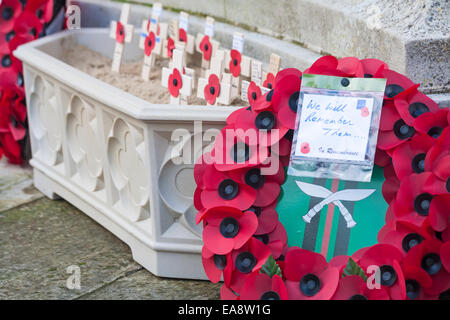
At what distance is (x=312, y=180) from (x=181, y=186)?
1.92 feet

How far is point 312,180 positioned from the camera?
2.13 meters

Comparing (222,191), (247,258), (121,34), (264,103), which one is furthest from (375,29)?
(121,34)

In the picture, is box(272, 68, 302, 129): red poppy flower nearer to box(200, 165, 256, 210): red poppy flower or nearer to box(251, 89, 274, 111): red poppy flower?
box(251, 89, 274, 111): red poppy flower

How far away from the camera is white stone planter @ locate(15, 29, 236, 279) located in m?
2.47

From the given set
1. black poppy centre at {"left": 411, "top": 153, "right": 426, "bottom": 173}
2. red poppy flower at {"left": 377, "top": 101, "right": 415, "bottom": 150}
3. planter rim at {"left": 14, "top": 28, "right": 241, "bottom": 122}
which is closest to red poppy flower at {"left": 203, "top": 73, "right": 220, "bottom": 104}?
planter rim at {"left": 14, "top": 28, "right": 241, "bottom": 122}

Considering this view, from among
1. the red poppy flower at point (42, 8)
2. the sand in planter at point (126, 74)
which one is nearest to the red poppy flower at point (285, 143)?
the sand in planter at point (126, 74)

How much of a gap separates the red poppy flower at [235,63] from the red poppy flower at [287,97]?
72 centimetres

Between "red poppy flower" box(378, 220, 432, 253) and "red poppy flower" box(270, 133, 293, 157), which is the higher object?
"red poppy flower" box(270, 133, 293, 157)

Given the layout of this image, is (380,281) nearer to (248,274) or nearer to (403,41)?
(248,274)

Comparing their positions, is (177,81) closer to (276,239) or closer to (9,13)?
(276,239)

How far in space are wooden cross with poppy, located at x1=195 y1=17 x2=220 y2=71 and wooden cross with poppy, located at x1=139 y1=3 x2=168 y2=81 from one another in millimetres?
221

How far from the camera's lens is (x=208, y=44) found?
303 cm

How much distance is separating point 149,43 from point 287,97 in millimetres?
1305

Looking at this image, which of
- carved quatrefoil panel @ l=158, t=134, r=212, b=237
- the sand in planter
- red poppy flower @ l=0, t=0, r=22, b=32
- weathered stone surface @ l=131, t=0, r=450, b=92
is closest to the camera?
weathered stone surface @ l=131, t=0, r=450, b=92
